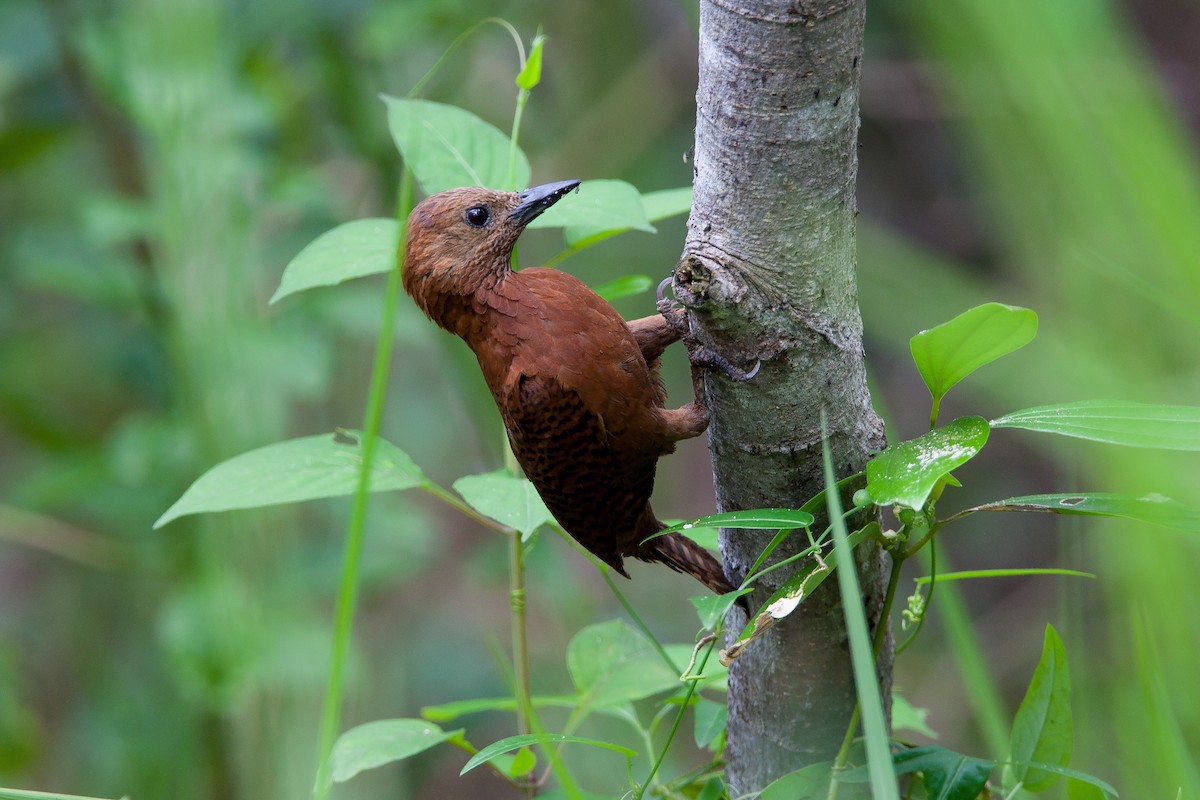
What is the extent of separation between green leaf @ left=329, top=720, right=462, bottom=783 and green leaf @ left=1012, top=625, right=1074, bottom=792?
2.39 feet

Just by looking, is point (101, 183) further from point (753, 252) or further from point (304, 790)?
point (753, 252)

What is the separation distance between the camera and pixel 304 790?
1.55 m

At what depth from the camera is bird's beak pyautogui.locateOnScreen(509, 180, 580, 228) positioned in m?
1.92

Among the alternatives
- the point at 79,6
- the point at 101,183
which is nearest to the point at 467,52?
the point at 79,6

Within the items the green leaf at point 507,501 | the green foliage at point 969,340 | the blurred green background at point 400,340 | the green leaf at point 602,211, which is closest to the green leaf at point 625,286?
the green leaf at point 602,211

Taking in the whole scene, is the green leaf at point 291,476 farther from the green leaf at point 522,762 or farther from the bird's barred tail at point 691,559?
the bird's barred tail at point 691,559

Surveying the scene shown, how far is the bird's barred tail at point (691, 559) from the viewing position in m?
1.88

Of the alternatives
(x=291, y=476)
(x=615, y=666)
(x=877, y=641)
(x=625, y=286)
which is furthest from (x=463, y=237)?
(x=877, y=641)

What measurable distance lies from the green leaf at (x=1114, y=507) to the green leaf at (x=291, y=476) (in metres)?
0.79

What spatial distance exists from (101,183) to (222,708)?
8.57ft

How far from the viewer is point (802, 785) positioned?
1335 millimetres

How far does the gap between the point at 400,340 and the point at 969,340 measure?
119 inches

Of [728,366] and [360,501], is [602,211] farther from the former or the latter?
[360,501]

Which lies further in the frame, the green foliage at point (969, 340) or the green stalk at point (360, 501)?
the green foliage at point (969, 340)
